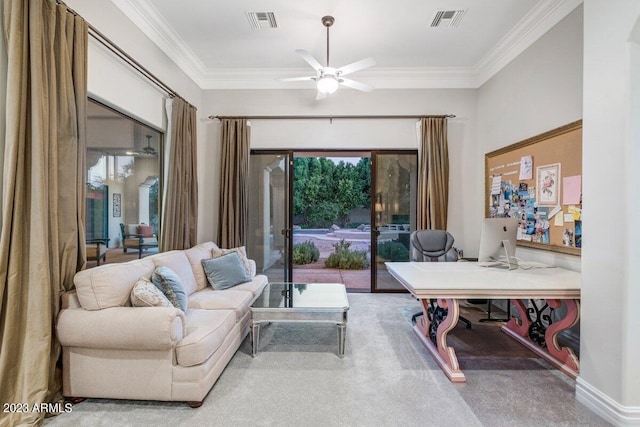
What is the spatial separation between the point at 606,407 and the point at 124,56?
177 inches

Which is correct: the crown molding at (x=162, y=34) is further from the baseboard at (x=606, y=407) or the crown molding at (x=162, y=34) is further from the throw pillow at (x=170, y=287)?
the baseboard at (x=606, y=407)

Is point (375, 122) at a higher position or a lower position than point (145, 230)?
higher

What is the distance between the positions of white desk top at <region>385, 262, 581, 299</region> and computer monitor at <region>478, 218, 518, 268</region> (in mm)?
115

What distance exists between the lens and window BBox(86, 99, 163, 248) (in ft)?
8.50

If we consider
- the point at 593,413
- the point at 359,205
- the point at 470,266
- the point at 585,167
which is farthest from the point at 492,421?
the point at 359,205

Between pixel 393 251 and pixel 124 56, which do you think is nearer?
pixel 124 56

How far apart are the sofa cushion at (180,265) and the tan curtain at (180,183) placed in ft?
1.65

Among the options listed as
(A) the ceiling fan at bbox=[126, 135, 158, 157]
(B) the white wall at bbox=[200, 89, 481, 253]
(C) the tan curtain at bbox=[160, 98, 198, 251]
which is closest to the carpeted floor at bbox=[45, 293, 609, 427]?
(C) the tan curtain at bbox=[160, 98, 198, 251]

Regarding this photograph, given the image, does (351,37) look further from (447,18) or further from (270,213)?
(270,213)

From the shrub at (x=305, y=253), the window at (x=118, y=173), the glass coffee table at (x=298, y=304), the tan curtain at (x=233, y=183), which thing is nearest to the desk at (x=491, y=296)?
the glass coffee table at (x=298, y=304)

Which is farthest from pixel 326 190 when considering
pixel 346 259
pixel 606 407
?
pixel 606 407

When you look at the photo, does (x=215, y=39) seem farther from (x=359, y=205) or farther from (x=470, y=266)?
(x=359, y=205)

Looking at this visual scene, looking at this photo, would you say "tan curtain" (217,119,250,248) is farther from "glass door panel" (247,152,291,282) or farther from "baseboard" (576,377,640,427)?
"baseboard" (576,377,640,427)

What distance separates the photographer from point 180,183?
3.64 metres
